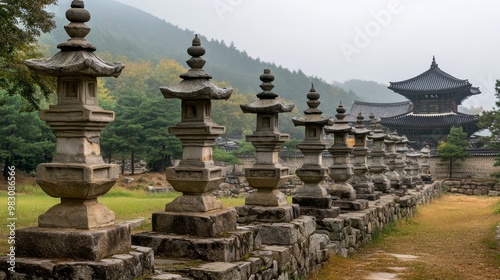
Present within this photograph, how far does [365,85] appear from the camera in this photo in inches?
7781

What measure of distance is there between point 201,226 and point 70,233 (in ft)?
6.51

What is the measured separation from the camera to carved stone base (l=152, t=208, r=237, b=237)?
6332 millimetres

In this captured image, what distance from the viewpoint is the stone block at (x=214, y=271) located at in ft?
18.3

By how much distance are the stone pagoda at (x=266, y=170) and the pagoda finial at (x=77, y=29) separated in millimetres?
3766

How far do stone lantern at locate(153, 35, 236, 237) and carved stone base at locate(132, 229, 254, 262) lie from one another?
170mm

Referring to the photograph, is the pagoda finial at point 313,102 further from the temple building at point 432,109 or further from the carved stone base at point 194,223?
the temple building at point 432,109

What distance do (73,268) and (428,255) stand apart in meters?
9.18

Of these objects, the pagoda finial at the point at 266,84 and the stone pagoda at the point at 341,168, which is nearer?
the pagoda finial at the point at 266,84

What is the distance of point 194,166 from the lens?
664cm

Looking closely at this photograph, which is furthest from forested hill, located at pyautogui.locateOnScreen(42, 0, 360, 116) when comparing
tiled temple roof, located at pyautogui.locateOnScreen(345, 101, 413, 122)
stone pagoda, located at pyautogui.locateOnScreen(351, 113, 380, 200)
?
stone pagoda, located at pyautogui.locateOnScreen(351, 113, 380, 200)

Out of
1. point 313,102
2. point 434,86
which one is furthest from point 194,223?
point 434,86

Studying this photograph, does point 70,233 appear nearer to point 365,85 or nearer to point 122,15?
point 122,15

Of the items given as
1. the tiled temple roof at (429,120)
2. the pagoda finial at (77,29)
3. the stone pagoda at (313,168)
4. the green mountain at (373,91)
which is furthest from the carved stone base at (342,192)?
the green mountain at (373,91)

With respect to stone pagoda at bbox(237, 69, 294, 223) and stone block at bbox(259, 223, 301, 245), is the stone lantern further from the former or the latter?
stone pagoda at bbox(237, 69, 294, 223)
